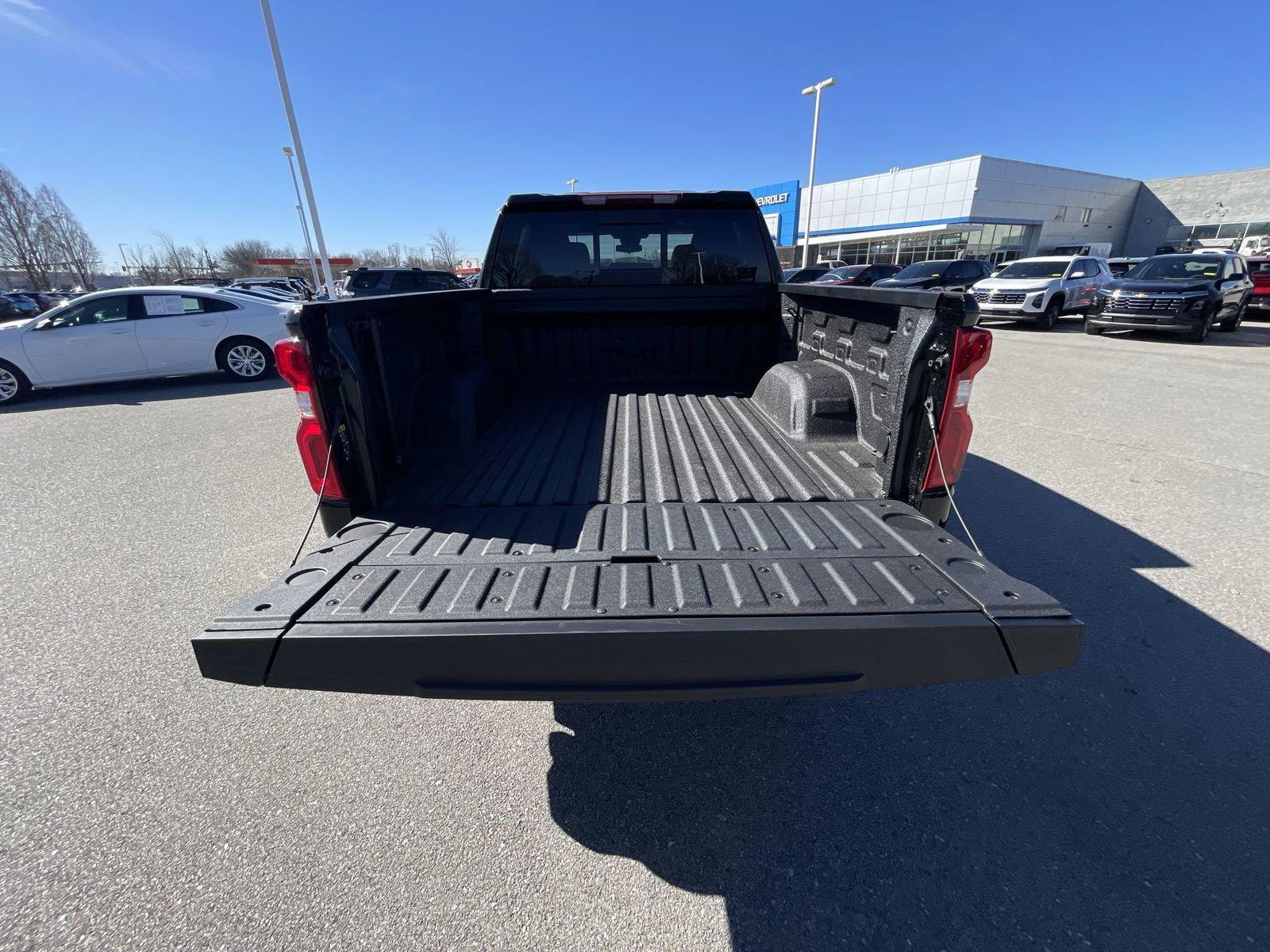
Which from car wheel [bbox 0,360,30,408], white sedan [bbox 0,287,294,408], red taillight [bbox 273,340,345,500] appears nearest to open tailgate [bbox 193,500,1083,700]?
red taillight [bbox 273,340,345,500]

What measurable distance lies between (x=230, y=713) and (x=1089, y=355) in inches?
564

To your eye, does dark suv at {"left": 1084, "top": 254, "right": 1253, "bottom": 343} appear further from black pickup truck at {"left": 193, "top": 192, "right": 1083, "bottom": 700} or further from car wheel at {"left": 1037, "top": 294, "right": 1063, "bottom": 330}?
black pickup truck at {"left": 193, "top": 192, "right": 1083, "bottom": 700}

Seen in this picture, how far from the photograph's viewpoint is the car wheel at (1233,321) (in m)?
13.5

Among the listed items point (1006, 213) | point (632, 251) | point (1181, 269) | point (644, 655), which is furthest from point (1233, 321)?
point (1006, 213)

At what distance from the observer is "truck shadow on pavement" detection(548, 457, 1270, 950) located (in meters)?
1.61

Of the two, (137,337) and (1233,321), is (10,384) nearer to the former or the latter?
(137,337)

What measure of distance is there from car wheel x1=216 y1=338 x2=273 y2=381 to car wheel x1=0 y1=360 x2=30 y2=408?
107 inches

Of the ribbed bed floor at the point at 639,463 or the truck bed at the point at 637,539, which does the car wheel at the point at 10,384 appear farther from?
the ribbed bed floor at the point at 639,463

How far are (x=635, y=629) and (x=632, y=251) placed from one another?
3452mm

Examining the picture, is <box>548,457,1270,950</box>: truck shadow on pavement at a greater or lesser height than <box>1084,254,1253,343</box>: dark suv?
lesser

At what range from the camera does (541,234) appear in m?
4.06

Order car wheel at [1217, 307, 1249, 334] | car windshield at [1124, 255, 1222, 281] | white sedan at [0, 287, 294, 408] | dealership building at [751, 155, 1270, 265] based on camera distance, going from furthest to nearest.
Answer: dealership building at [751, 155, 1270, 265]
car wheel at [1217, 307, 1249, 334]
car windshield at [1124, 255, 1222, 281]
white sedan at [0, 287, 294, 408]

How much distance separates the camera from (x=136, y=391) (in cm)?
958

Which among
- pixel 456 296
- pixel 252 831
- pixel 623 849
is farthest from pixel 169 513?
pixel 623 849
